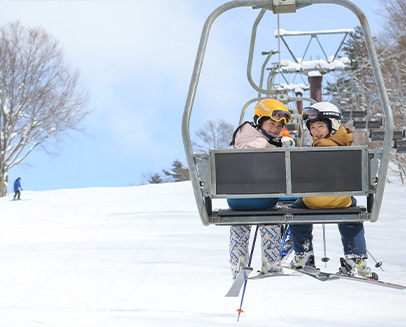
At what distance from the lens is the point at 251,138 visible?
4.42 meters

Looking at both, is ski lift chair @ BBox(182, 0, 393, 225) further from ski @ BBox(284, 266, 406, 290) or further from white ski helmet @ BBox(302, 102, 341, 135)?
ski @ BBox(284, 266, 406, 290)

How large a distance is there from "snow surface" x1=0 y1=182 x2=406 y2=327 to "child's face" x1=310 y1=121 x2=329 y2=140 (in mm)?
2499

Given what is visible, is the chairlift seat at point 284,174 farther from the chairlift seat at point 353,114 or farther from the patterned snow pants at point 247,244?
the chairlift seat at point 353,114

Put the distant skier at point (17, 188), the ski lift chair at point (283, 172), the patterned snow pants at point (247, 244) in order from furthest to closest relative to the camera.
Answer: the distant skier at point (17, 188), the patterned snow pants at point (247, 244), the ski lift chair at point (283, 172)

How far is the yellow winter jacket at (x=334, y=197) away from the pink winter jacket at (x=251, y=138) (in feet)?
1.24

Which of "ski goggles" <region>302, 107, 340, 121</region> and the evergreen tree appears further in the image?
the evergreen tree

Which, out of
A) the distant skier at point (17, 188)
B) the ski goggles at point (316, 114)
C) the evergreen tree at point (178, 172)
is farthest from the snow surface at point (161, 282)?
the evergreen tree at point (178, 172)

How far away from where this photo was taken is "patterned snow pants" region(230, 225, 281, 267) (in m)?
4.85

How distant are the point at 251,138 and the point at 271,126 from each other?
0.51 feet

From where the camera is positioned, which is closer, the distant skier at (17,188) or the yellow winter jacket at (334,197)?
the yellow winter jacket at (334,197)

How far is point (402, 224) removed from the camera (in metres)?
14.3

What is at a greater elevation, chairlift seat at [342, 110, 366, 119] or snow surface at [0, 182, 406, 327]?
chairlift seat at [342, 110, 366, 119]

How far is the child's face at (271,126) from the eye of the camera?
443 centimetres

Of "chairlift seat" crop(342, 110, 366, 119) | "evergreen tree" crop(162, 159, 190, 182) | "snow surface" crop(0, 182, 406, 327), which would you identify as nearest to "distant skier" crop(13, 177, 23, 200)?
"snow surface" crop(0, 182, 406, 327)
